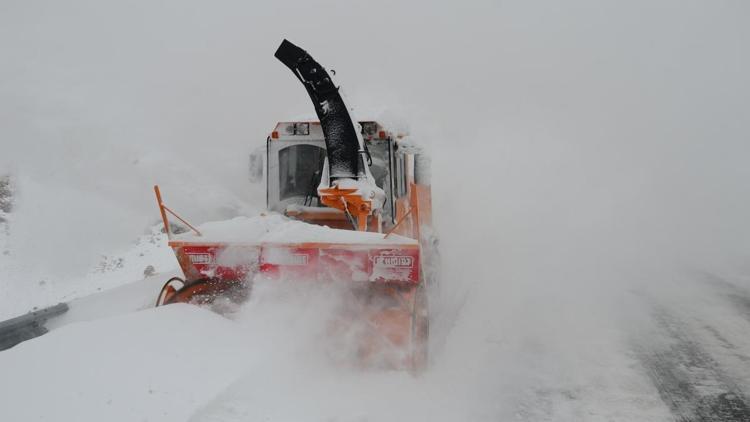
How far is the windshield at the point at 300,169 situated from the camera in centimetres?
636

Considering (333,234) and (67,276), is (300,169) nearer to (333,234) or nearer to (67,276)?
(333,234)

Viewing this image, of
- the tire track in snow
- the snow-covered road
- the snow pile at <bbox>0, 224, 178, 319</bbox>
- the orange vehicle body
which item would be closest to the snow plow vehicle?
the orange vehicle body

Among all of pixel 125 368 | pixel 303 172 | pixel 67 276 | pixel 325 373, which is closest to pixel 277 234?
pixel 325 373

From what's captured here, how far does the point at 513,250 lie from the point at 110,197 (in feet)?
30.6

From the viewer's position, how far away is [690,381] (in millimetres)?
4406

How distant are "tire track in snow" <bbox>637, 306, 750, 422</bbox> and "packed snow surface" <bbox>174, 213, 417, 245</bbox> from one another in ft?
7.72

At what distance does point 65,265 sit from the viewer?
412 inches

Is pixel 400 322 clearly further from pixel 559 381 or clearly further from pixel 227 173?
pixel 227 173

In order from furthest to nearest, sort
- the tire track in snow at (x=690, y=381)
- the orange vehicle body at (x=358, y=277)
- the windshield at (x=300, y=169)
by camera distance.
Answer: the windshield at (x=300, y=169), the orange vehicle body at (x=358, y=277), the tire track in snow at (x=690, y=381)

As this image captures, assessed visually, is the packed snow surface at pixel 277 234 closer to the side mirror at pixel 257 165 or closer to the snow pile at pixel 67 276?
the side mirror at pixel 257 165

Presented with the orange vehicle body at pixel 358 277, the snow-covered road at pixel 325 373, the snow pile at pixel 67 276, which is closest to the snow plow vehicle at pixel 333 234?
the orange vehicle body at pixel 358 277

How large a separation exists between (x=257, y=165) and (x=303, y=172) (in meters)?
0.59

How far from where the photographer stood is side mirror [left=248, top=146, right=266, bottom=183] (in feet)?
21.2

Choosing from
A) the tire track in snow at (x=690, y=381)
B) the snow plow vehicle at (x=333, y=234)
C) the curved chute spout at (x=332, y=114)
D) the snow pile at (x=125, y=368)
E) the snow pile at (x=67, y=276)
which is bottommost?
the snow pile at (x=67, y=276)
